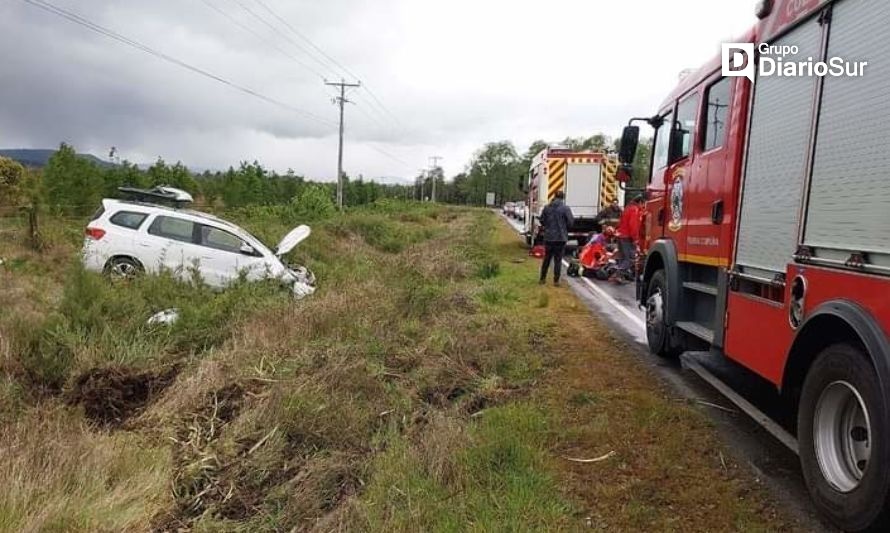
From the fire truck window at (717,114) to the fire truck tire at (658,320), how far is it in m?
1.43

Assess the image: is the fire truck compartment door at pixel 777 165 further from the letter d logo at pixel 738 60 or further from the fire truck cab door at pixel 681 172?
the fire truck cab door at pixel 681 172

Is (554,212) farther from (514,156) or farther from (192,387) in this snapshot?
(514,156)

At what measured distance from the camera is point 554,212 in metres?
12.1

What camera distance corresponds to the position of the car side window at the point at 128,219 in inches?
445

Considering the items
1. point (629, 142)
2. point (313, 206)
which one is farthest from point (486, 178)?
point (629, 142)

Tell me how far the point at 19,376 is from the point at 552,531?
228 inches

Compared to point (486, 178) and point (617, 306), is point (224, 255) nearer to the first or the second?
point (617, 306)

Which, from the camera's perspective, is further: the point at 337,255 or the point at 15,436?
the point at 337,255

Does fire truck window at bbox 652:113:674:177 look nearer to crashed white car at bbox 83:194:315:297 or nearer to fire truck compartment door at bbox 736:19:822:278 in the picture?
fire truck compartment door at bbox 736:19:822:278

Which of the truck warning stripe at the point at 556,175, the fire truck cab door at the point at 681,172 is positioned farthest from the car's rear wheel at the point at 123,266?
the truck warning stripe at the point at 556,175

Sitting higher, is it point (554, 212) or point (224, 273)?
point (554, 212)

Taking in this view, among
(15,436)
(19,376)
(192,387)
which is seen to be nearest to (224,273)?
(19,376)

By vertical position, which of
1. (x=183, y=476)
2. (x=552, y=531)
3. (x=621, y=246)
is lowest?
(x=183, y=476)

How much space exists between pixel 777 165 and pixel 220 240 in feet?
32.2
